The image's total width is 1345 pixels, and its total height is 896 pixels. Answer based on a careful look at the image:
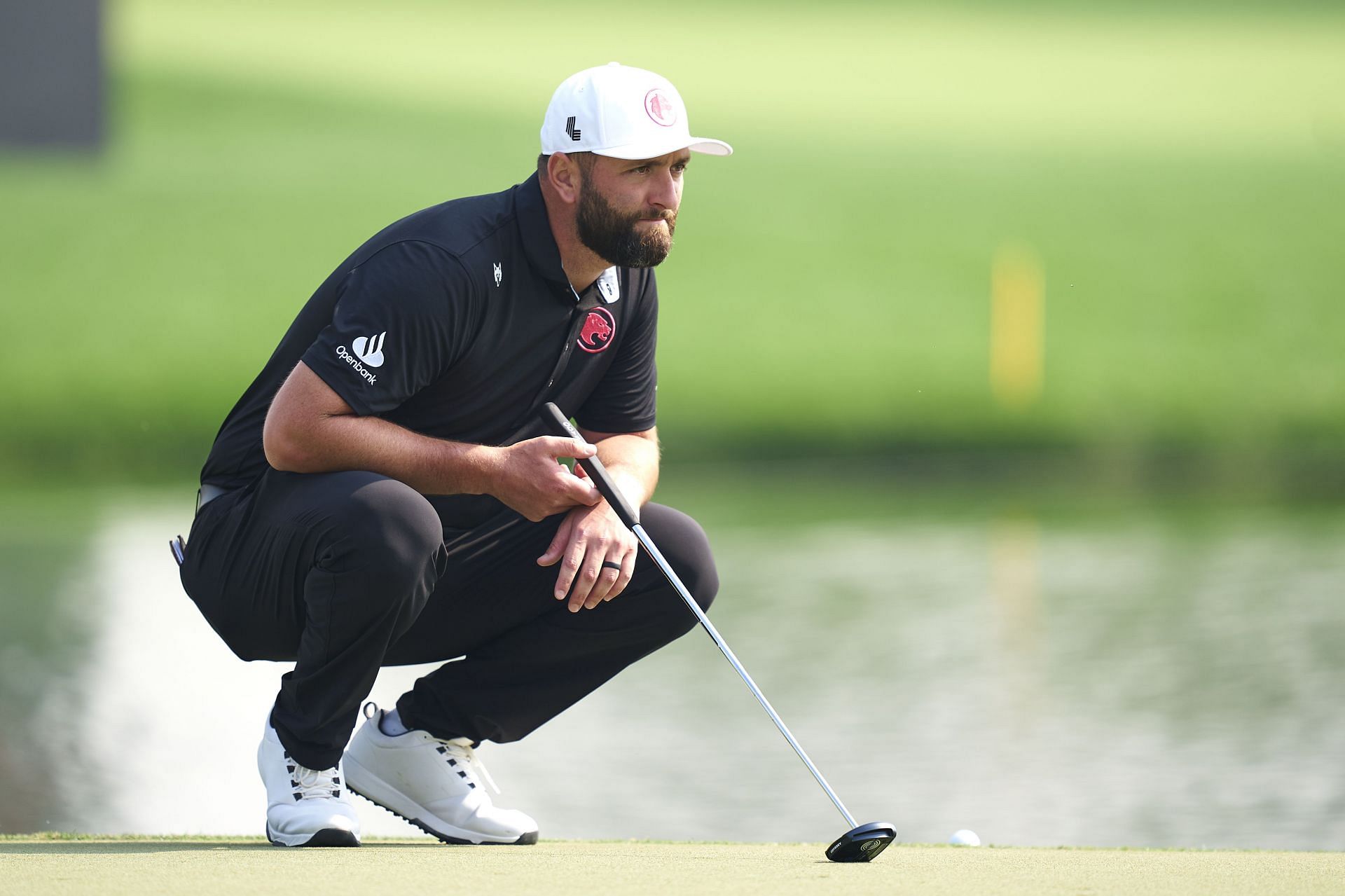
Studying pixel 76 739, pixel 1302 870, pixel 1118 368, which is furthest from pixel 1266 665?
pixel 1118 368

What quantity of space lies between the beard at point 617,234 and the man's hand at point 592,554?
0.43m

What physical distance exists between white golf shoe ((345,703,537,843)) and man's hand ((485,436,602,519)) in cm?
54

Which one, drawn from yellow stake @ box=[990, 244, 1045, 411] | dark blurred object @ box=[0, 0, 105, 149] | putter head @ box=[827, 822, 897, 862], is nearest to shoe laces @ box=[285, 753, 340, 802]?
putter head @ box=[827, 822, 897, 862]

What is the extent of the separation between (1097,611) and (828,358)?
7.33 m

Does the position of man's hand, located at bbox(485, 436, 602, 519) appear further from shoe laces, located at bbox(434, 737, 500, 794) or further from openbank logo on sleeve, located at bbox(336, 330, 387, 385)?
shoe laces, located at bbox(434, 737, 500, 794)

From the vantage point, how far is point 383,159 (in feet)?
71.8

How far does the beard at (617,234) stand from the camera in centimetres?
345

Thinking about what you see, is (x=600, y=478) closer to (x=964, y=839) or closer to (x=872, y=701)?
(x=964, y=839)

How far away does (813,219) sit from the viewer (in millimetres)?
18891

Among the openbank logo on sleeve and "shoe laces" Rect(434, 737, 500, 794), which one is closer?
the openbank logo on sleeve

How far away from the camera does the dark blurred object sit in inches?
Result: 667

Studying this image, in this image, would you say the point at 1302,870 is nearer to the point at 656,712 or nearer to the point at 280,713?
the point at 280,713

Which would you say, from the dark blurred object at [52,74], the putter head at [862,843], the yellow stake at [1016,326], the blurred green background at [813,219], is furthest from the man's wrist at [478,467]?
the dark blurred object at [52,74]

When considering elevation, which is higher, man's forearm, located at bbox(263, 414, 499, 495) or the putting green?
man's forearm, located at bbox(263, 414, 499, 495)
